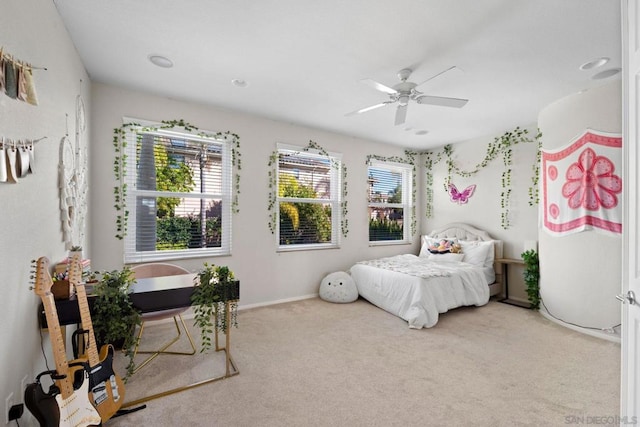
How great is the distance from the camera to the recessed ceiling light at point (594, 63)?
2457mm

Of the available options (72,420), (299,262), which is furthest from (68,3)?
(299,262)

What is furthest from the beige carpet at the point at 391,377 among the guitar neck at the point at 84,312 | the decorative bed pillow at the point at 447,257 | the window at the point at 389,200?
the window at the point at 389,200

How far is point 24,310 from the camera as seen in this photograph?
1455 millimetres

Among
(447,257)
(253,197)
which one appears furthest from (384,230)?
(253,197)

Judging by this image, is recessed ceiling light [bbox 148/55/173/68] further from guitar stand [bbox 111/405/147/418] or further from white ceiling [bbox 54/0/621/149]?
guitar stand [bbox 111/405/147/418]

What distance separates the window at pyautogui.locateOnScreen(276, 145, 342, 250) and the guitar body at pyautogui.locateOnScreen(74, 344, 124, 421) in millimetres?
2581

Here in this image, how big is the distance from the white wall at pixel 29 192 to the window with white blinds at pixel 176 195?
127 centimetres

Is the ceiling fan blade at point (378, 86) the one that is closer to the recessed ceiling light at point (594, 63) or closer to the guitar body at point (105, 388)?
the recessed ceiling light at point (594, 63)

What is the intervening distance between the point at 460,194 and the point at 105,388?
528cm

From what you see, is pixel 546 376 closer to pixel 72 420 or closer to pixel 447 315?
pixel 447 315

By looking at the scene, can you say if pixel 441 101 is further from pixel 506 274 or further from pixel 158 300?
pixel 506 274

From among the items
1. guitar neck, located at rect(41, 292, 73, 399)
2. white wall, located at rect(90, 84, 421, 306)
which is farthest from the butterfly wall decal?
guitar neck, located at rect(41, 292, 73, 399)

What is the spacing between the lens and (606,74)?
2.74m

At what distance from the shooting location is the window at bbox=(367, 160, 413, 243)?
530cm
